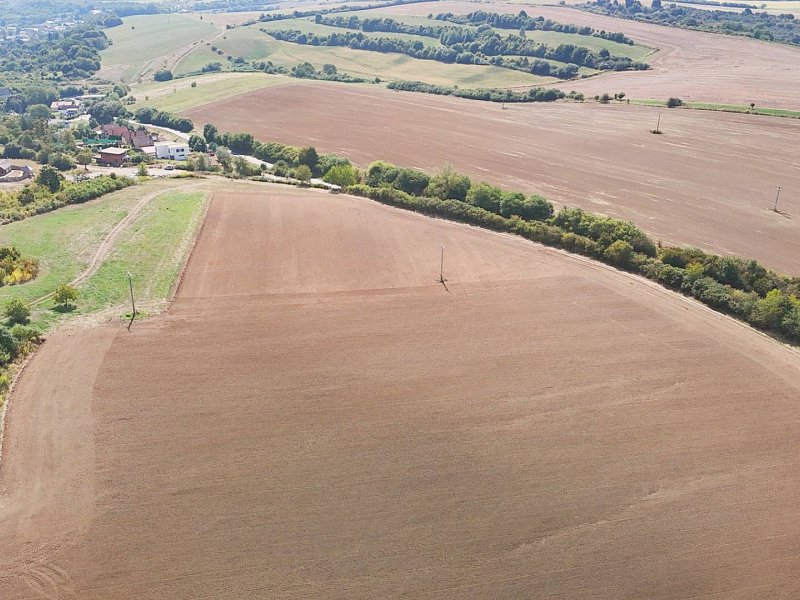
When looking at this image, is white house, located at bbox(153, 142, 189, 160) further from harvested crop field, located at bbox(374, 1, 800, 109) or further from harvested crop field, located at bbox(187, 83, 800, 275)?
harvested crop field, located at bbox(374, 1, 800, 109)

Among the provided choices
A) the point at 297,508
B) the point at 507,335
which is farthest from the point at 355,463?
the point at 507,335

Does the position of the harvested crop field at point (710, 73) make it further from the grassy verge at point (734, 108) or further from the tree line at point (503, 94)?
the tree line at point (503, 94)

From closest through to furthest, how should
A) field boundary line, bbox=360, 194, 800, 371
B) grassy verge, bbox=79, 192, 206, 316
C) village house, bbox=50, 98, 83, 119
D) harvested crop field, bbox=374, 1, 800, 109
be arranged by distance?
field boundary line, bbox=360, 194, 800, 371 < grassy verge, bbox=79, 192, 206, 316 < harvested crop field, bbox=374, 1, 800, 109 < village house, bbox=50, 98, 83, 119

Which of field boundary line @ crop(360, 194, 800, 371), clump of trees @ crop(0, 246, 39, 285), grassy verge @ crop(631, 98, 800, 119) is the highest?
grassy verge @ crop(631, 98, 800, 119)

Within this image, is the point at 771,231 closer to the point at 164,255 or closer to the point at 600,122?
the point at 600,122

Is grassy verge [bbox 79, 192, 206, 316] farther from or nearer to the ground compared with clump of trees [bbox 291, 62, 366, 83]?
nearer to the ground

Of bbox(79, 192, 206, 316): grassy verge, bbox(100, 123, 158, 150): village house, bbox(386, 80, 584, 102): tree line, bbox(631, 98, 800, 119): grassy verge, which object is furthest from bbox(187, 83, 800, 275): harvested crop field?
bbox(79, 192, 206, 316): grassy verge
